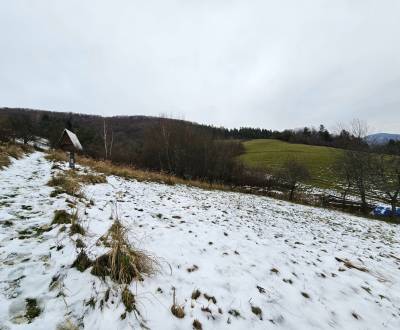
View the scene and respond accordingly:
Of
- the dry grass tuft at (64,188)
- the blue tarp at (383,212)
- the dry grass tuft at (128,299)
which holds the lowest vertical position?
the blue tarp at (383,212)

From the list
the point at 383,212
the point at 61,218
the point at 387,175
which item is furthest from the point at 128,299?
the point at 383,212

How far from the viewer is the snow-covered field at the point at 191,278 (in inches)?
90.5

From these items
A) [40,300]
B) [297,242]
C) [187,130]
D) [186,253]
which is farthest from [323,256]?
[187,130]

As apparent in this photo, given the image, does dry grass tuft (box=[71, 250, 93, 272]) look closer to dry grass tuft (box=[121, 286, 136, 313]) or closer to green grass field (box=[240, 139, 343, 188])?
dry grass tuft (box=[121, 286, 136, 313])

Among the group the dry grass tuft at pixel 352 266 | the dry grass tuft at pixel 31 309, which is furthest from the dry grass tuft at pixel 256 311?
the dry grass tuft at pixel 352 266

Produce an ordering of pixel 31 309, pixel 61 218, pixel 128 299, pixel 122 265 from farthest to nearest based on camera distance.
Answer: pixel 61 218
pixel 122 265
pixel 128 299
pixel 31 309

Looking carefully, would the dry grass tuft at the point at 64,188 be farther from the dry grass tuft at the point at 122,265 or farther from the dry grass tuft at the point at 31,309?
the dry grass tuft at the point at 31,309

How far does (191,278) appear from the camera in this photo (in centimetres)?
328

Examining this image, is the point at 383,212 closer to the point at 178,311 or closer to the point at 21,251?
the point at 178,311

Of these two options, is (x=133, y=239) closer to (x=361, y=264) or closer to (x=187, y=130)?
(x=361, y=264)

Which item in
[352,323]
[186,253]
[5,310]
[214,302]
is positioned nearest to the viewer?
[5,310]

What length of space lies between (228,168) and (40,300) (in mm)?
32853

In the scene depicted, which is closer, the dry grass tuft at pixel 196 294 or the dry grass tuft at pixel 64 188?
the dry grass tuft at pixel 196 294

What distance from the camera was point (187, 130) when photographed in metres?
32.7
